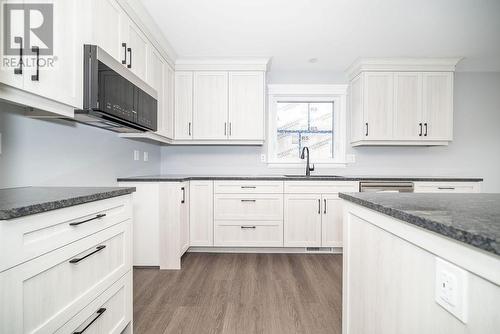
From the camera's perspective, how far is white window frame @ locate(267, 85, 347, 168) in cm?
351

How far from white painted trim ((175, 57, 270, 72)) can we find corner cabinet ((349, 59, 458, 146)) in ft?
4.27

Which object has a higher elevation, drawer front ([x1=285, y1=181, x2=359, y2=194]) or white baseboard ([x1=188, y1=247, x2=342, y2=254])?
drawer front ([x1=285, y1=181, x2=359, y2=194])

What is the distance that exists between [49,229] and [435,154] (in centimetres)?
429

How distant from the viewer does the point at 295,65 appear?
10.9 feet

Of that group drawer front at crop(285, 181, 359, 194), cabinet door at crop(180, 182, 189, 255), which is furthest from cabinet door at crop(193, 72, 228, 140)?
drawer front at crop(285, 181, 359, 194)

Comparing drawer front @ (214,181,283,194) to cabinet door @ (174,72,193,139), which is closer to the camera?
drawer front @ (214,181,283,194)

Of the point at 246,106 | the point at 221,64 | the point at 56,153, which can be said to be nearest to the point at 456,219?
the point at 56,153

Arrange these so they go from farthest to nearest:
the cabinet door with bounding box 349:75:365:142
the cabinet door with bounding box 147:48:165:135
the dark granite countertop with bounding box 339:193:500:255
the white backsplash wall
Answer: the white backsplash wall < the cabinet door with bounding box 349:75:365:142 < the cabinet door with bounding box 147:48:165:135 < the dark granite countertop with bounding box 339:193:500:255

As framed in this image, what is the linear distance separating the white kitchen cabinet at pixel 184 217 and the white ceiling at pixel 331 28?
5.31 ft

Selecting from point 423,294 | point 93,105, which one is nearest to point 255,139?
point 93,105

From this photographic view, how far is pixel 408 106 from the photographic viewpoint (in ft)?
10.3

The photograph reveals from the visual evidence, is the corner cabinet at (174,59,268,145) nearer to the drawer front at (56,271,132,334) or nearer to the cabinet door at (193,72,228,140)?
the cabinet door at (193,72,228,140)

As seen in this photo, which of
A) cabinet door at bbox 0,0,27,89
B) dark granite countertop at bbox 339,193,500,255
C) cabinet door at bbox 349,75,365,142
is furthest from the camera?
cabinet door at bbox 349,75,365,142

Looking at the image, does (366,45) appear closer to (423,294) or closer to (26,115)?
(423,294)
